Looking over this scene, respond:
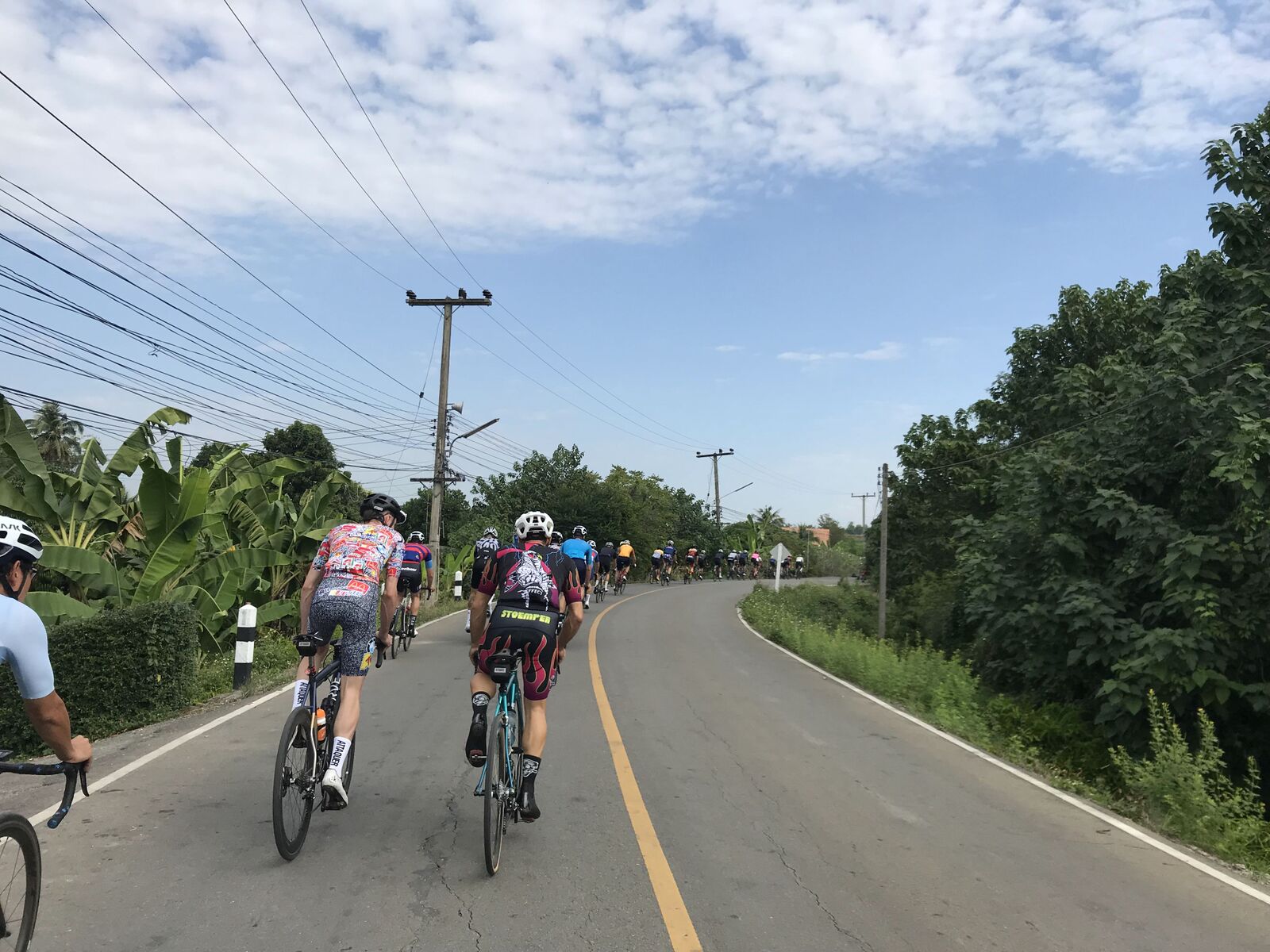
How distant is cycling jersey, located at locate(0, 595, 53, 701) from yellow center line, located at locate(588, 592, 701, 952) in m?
2.87

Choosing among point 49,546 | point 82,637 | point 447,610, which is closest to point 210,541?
point 49,546

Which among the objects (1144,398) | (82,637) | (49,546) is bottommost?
(82,637)

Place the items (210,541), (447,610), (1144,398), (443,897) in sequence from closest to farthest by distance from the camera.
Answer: (443,897) < (1144,398) < (210,541) < (447,610)

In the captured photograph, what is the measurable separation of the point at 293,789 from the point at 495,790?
1.16 meters

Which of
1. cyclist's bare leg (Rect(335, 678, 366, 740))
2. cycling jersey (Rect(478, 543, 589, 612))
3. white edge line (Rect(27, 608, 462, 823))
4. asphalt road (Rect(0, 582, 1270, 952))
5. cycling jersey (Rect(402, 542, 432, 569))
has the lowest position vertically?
asphalt road (Rect(0, 582, 1270, 952))

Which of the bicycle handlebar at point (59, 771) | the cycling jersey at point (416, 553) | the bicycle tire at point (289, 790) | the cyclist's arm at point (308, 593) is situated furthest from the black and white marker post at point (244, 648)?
the bicycle handlebar at point (59, 771)

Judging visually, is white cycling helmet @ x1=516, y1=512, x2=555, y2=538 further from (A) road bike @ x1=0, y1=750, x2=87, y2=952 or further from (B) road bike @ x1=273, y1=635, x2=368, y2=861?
(A) road bike @ x1=0, y1=750, x2=87, y2=952

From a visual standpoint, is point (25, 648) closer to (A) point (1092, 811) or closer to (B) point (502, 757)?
(B) point (502, 757)

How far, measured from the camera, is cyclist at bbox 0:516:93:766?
292cm

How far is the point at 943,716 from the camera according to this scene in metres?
11.4

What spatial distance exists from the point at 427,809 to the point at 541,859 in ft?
3.96

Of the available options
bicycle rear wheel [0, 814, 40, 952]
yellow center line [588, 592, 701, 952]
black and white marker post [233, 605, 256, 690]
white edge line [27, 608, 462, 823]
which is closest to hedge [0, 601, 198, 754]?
white edge line [27, 608, 462, 823]

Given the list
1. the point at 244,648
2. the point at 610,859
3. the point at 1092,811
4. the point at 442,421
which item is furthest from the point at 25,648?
the point at 442,421

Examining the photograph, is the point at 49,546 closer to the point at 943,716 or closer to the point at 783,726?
the point at 783,726
